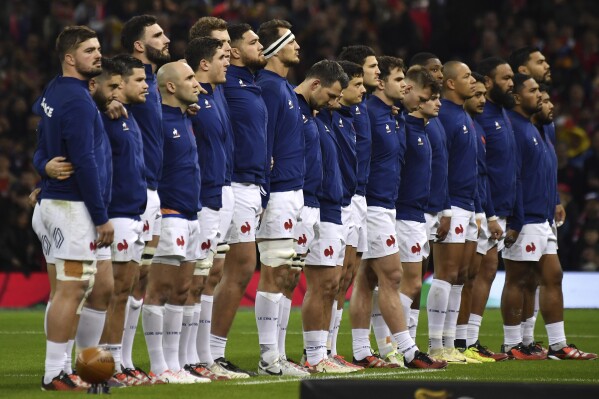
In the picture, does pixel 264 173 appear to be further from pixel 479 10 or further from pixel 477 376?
pixel 479 10

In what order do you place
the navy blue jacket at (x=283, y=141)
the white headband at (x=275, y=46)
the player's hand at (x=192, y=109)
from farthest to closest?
the white headband at (x=275, y=46)
the navy blue jacket at (x=283, y=141)
the player's hand at (x=192, y=109)

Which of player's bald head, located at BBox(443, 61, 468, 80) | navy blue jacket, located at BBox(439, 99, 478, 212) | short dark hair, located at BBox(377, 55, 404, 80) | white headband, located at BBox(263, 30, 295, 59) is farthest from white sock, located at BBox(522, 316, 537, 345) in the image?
white headband, located at BBox(263, 30, 295, 59)

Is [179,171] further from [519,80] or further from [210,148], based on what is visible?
[519,80]

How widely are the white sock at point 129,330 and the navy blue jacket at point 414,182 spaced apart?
3.17 meters

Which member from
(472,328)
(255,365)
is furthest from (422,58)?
(255,365)

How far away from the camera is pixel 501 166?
46.4ft

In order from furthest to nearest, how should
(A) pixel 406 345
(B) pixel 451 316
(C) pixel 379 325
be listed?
(B) pixel 451 316
(C) pixel 379 325
(A) pixel 406 345

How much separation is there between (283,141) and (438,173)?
2211 mm

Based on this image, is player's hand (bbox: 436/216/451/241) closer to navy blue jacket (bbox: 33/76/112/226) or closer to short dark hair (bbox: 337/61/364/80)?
short dark hair (bbox: 337/61/364/80)

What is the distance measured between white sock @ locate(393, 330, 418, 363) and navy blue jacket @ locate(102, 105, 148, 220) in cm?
305

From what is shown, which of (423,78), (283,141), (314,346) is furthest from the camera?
(423,78)

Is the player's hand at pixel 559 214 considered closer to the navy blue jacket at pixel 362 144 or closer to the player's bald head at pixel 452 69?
the player's bald head at pixel 452 69

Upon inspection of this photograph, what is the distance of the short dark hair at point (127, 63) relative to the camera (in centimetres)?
1034

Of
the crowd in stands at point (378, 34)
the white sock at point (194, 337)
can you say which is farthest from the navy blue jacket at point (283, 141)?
the crowd in stands at point (378, 34)
